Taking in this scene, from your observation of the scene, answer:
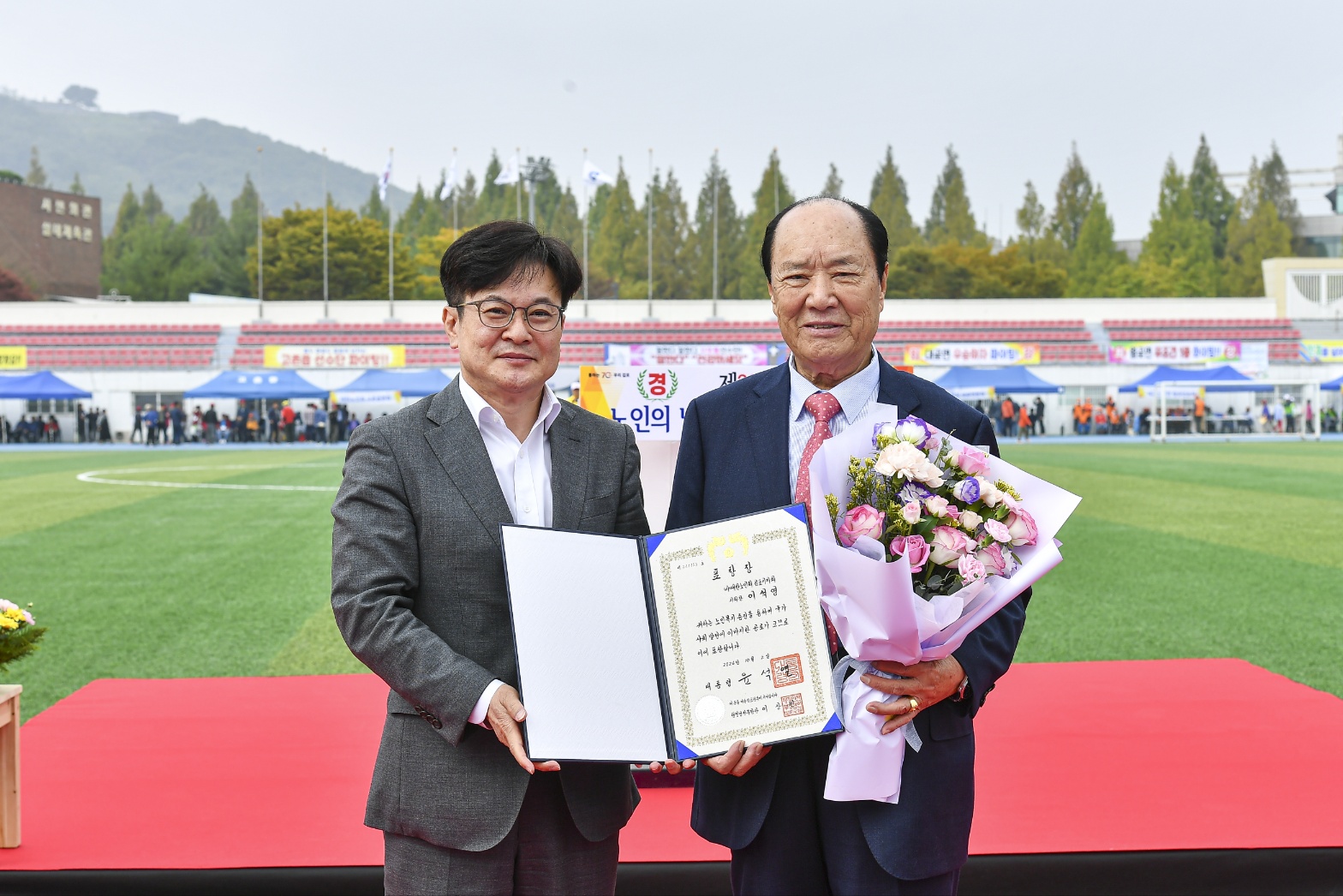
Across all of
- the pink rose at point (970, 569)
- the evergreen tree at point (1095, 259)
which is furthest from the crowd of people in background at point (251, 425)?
the evergreen tree at point (1095, 259)

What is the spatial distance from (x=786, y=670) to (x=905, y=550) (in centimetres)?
34

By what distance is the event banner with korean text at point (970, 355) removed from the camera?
127 ft

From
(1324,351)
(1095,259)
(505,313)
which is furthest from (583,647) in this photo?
(1095,259)

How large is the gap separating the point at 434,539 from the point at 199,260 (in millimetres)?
78678

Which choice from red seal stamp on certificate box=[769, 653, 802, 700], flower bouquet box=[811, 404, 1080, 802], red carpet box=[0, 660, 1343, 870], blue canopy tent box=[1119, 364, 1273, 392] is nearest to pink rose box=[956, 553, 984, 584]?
flower bouquet box=[811, 404, 1080, 802]

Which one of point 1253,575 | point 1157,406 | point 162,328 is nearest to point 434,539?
point 1253,575

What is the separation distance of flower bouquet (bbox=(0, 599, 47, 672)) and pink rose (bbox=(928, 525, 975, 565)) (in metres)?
3.17

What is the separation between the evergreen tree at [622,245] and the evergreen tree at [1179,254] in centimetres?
3357

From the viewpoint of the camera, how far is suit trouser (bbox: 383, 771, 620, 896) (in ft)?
6.77

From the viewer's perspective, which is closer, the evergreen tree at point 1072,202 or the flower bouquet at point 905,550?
the flower bouquet at point 905,550

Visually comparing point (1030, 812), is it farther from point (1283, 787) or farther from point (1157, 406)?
point (1157, 406)

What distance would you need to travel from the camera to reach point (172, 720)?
4.82 metres

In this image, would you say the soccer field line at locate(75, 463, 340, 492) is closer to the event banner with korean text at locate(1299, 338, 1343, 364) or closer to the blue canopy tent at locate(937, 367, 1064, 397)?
the blue canopy tent at locate(937, 367, 1064, 397)

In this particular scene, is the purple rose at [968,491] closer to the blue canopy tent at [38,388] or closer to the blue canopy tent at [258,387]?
the blue canopy tent at [258,387]
